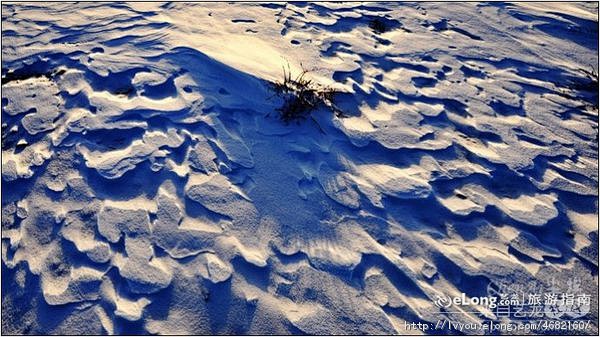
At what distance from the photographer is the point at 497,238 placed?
6.73 feet

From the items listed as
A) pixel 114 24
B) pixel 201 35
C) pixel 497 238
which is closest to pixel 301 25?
pixel 201 35

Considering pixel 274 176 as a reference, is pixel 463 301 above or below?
below

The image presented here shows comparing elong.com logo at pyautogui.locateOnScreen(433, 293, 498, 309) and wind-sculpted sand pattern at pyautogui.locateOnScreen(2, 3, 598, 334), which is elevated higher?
wind-sculpted sand pattern at pyautogui.locateOnScreen(2, 3, 598, 334)

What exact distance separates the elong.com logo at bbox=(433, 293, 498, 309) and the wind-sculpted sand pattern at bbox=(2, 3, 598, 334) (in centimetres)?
3

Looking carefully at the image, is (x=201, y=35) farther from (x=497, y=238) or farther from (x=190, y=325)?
(x=497, y=238)

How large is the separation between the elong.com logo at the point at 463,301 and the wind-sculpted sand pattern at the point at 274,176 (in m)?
0.03

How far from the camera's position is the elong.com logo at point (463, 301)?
183 cm

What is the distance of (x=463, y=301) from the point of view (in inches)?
72.5

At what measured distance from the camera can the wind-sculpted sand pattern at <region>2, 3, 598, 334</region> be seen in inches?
70.7

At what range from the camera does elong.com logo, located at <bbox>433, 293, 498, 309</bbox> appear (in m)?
1.83

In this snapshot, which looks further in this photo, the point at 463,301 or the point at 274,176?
the point at 274,176

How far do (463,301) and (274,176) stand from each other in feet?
3.77

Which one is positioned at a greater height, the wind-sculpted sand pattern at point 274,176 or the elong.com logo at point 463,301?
the wind-sculpted sand pattern at point 274,176

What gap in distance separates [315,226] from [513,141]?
4.81 feet
